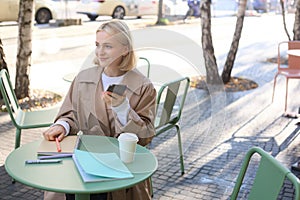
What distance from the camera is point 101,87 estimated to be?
2391 millimetres

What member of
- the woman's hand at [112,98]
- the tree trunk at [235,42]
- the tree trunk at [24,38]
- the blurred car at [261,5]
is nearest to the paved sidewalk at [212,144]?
the tree trunk at [24,38]

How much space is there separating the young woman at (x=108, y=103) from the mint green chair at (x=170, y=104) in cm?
73

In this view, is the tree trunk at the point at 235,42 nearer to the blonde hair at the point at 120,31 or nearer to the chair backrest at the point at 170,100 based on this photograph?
the chair backrest at the point at 170,100

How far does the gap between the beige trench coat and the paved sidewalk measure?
47.3 inches

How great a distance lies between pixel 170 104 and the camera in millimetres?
3355

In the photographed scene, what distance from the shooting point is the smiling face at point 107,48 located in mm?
2252

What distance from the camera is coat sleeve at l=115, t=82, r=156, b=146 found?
230 centimetres

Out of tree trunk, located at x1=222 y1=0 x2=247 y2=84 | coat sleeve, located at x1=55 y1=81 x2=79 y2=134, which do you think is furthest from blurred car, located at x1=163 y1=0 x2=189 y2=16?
coat sleeve, located at x1=55 y1=81 x2=79 y2=134

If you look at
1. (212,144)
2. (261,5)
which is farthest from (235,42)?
(261,5)

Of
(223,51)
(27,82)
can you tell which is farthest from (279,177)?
(223,51)

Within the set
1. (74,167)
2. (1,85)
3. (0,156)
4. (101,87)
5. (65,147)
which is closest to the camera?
(74,167)

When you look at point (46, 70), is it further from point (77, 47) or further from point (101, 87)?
point (101, 87)

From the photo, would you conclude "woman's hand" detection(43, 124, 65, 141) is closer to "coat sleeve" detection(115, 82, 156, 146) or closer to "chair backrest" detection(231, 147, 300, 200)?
"coat sleeve" detection(115, 82, 156, 146)

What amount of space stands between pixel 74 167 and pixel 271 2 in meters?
28.6
